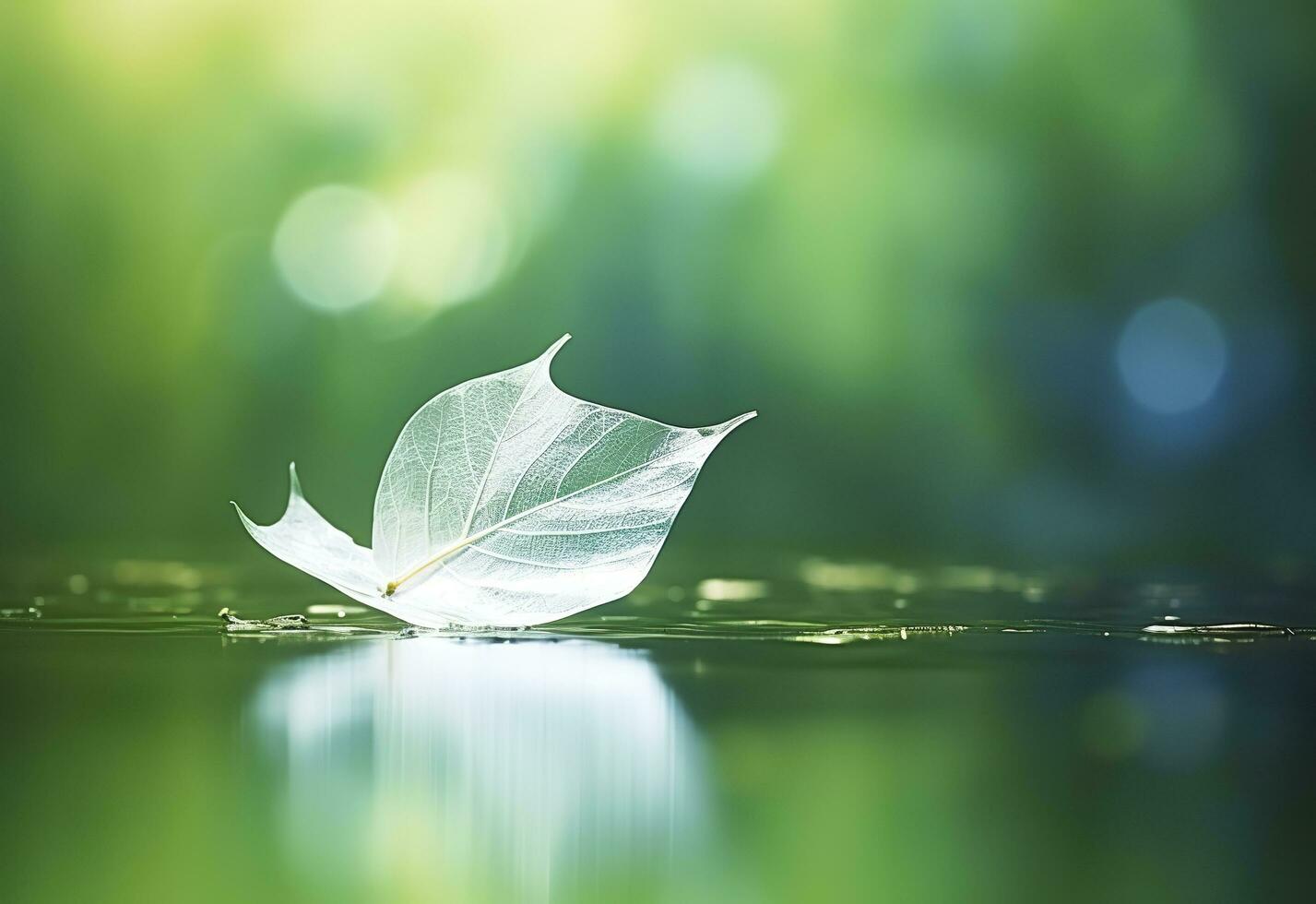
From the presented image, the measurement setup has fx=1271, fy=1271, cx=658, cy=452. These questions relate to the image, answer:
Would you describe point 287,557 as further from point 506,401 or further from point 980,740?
point 980,740

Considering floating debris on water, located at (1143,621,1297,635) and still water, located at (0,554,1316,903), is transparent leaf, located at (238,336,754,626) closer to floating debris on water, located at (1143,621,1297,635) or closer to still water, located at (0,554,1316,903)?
still water, located at (0,554,1316,903)

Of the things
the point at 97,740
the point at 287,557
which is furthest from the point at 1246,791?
the point at 287,557

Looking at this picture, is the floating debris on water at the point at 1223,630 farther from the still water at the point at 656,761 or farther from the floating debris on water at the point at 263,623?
the floating debris on water at the point at 263,623

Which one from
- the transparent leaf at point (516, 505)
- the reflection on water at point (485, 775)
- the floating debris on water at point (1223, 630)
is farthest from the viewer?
the floating debris on water at point (1223, 630)

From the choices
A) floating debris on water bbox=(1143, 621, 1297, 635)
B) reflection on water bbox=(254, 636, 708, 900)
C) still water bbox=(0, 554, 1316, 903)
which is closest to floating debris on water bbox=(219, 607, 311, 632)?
still water bbox=(0, 554, 1316, 903)

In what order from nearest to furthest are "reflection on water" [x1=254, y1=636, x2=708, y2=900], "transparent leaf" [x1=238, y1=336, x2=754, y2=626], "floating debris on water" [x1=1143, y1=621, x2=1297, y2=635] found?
"reflection on water" [x1=254, y1=636, x2=708, y2=900] → "transparent leaf" [x1=238, y1=336, x2=754, y2=626] → "floating debris on water" [x1=1143, y1=621, x2=1297, y2=635]

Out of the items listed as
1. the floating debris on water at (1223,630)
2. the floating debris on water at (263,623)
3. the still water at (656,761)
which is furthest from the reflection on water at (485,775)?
the floating debris on water at (1223,630)

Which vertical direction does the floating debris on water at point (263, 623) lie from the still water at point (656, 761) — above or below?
above

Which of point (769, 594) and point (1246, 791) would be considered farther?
point (769, 594)

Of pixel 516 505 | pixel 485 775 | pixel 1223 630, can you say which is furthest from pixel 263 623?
pixel 1223 630
